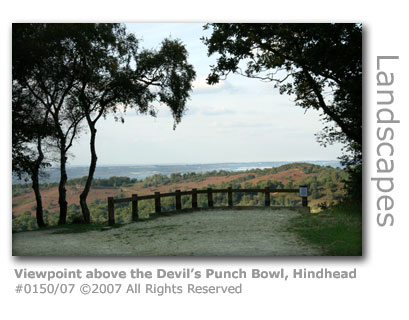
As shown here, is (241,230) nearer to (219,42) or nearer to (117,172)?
(117,172)

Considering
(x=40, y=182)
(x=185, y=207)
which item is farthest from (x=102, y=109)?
(x=185, y=207)

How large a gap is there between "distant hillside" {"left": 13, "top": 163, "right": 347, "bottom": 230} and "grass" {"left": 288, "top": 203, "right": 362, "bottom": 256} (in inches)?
34.8

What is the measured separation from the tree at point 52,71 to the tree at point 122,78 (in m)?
0.37

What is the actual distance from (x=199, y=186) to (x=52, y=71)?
18.0 feet

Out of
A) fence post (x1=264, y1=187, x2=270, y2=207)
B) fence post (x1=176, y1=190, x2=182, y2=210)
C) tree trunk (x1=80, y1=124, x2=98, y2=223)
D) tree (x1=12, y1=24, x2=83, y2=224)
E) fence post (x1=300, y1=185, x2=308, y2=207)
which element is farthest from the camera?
fence post (x1=264, y1=187, x2=270, y2=207)

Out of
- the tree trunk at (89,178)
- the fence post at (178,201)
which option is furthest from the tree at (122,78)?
the fence post at (178,201)

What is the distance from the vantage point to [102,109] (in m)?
11.3

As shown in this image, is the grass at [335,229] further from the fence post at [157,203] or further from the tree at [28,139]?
the tree at [28,139]

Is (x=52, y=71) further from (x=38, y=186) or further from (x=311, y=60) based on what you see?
(x=311, y=60)

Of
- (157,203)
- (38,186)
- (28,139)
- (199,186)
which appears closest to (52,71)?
(28,139)

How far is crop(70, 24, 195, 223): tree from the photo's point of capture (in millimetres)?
10266

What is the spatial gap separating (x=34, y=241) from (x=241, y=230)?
4369 millimetres

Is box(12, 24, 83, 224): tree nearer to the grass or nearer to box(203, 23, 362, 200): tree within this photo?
box(203, 23, 362, 200): tree

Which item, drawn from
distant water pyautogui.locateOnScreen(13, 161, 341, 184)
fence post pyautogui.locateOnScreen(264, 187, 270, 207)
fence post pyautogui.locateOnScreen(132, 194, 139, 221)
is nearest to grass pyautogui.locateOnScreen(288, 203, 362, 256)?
distant water pyautogui.locateOnScreen(13, 161, 341, 184)
